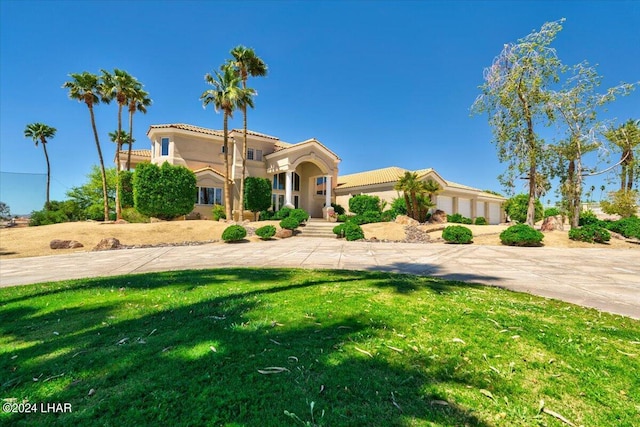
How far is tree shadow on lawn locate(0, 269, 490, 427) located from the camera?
1.90 meters

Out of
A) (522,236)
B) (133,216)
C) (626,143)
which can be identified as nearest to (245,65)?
(133,216)

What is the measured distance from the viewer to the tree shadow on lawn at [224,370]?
190cm

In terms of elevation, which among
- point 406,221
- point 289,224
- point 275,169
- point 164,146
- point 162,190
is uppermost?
point 164,146


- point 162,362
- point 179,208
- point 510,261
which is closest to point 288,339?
point 162,362

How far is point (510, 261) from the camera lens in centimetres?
962

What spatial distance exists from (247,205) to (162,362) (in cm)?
2373

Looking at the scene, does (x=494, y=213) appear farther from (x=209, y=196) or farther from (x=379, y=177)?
(x=209, y=196)

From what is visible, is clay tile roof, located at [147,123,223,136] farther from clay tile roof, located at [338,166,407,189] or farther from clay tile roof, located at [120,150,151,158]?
clay tile roof, located at [338,166,407,189]

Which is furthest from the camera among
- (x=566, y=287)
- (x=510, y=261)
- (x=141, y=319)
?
(x=510, y=261)

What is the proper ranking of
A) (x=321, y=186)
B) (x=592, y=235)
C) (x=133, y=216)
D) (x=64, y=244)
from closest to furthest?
(x=64, y=244) < (x=592, y=235) < (x=133, y=216) < (x=321, y=186)

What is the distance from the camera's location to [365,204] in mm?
27203

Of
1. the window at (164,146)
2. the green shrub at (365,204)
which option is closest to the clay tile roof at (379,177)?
the green shrub at (365,204)

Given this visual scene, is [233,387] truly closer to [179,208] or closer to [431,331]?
[431,331]

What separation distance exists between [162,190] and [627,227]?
29.5 metres
